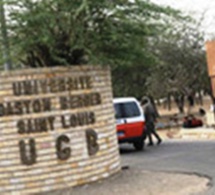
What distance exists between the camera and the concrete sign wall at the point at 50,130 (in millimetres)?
10141

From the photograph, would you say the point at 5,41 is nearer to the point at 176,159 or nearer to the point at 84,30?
the point at 84,30

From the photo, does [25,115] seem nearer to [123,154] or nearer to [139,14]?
[139,14]

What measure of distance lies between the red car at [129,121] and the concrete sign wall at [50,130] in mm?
6386

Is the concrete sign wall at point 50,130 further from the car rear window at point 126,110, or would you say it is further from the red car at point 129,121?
the car rear window at point 126,110

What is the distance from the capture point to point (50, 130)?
10.4 meters

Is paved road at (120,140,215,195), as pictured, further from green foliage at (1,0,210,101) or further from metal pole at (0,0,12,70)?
metal pole at (0,0,12,70)

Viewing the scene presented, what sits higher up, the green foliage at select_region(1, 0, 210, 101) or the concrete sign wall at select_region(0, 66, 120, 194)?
the green foliage at select_region(1, 0, 210, 101)

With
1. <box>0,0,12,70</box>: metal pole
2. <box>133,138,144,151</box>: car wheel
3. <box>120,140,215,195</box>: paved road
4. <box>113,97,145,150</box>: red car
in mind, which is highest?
<box>0,0,12,70</box>: metal pole

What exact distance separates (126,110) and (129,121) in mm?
368

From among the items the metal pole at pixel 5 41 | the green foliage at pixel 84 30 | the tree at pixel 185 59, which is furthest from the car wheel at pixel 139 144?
the tree at pixel 185 59

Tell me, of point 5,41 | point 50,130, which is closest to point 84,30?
point 5,41

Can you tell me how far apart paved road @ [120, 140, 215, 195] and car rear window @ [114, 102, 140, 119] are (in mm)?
1148

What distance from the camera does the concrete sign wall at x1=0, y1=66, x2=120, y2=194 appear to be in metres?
10.1

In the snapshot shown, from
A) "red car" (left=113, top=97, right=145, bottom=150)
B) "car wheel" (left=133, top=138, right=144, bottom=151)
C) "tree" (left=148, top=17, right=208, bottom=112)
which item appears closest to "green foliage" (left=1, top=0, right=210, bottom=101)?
"red car" (left=113, top=97, right=145, bottom=150)
